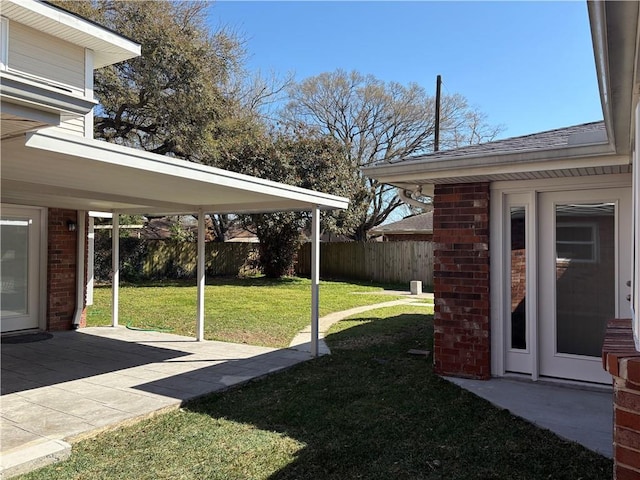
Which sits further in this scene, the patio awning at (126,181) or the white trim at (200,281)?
the white trim at (200,281)

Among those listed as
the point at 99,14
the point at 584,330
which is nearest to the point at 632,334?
the point at 584,330

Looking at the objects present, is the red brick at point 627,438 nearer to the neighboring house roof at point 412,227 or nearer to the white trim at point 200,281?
the white trim at point 200,281

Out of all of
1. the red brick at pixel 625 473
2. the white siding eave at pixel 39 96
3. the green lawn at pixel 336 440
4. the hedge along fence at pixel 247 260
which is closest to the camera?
the red brick at pixel 625 473

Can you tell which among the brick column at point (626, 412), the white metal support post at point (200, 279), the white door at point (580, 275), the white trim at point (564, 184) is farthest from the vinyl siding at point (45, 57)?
the brick column at point (626, 412)

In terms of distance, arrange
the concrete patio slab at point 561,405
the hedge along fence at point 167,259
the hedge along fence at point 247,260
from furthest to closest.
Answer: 1. the hedge along fence at point 247,260
2. the hedge along fence at point 167,259
3. the concrete patio slab at point 561,405

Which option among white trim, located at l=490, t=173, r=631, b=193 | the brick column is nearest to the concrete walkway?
white trim, located at l=490, t=173, r=631, b=193

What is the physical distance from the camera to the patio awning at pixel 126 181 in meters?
3.83

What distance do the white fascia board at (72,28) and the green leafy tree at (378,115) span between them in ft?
61.0

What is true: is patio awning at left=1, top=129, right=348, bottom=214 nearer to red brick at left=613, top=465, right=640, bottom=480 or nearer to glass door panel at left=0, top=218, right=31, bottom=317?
glass door panel at left=0, top=218, right=31, bottom=317

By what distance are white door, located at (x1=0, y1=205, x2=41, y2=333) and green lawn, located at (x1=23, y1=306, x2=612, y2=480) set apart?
18.8ft

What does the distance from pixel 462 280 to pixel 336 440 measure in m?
2.78

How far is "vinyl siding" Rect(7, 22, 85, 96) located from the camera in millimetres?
8438

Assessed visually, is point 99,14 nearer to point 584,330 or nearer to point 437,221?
point 437,221

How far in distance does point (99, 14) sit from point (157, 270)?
10122 mm
